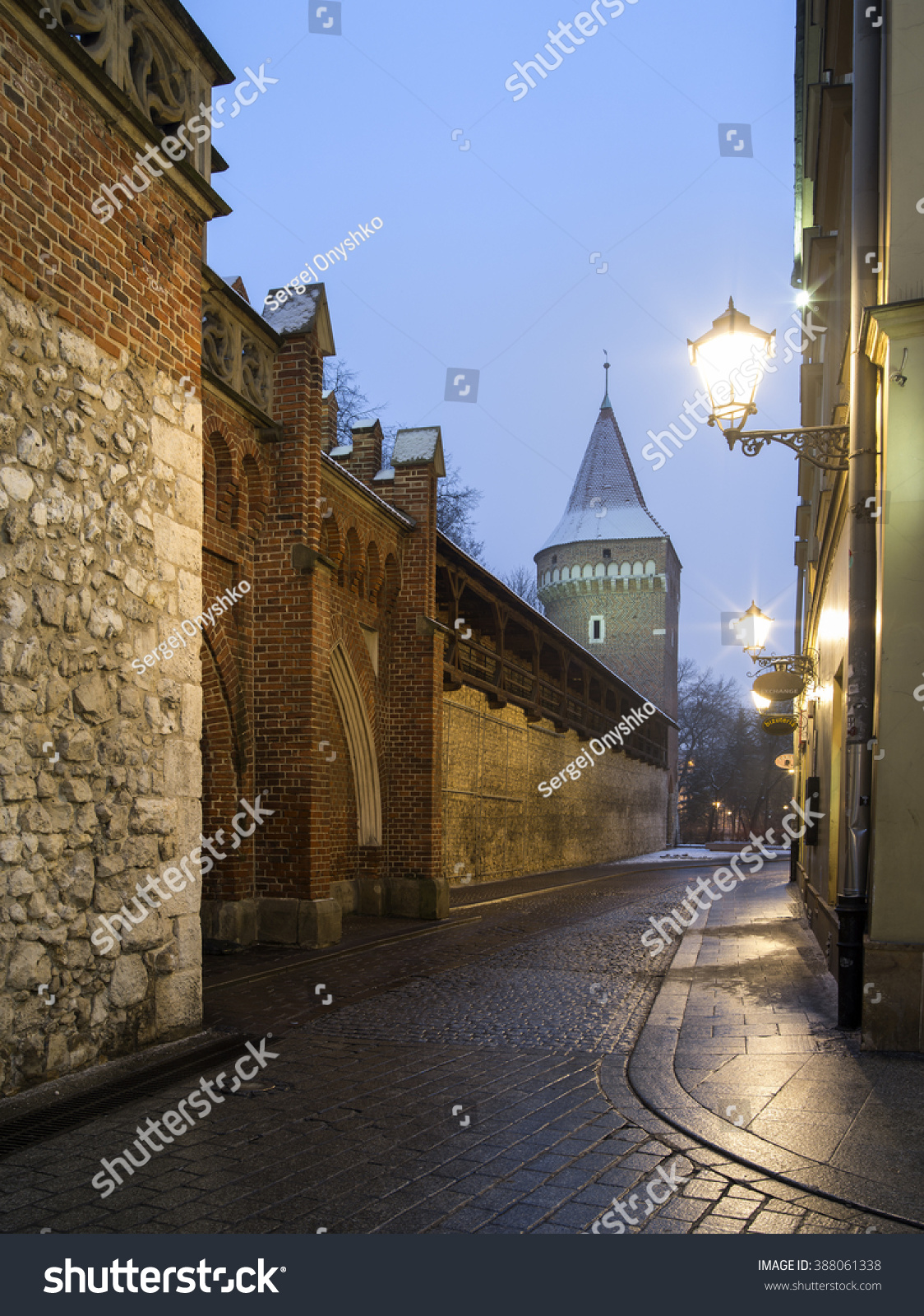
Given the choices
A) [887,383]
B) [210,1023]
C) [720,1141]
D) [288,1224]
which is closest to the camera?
[288,1224]

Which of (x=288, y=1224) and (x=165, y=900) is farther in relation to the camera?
(x=165, y=900)

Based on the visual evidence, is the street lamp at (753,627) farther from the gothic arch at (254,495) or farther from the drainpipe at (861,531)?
the drainpipe at (861,531)

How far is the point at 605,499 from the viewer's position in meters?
54.3

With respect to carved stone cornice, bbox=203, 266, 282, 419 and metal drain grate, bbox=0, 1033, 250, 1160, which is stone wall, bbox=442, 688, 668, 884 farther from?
metal drain grate, bbox=0, 1033, 250, 1160

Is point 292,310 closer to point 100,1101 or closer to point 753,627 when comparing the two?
point 100,1101

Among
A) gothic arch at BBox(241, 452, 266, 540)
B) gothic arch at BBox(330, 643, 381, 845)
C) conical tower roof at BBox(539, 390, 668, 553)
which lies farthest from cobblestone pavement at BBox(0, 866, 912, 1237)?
conical tower roof at BBox(539, 390, 668, 553)

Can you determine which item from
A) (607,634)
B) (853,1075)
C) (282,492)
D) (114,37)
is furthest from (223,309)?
(607,634)

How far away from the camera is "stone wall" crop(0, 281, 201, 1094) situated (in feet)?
14.8

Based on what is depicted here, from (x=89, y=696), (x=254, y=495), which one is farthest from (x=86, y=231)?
(x=254, y=495)

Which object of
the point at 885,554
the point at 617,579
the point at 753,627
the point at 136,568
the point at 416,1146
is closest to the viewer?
the point at 416,1146

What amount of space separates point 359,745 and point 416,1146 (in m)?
9.28

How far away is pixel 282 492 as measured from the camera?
1025 cm

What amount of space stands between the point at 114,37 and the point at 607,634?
1852 inches

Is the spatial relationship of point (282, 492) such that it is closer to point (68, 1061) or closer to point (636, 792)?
point (68, 1061)
